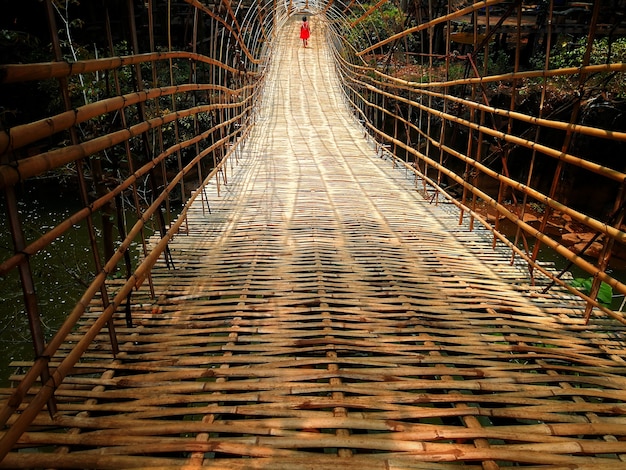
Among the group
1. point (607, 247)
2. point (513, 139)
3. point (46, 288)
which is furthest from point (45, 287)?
point (607, 247)

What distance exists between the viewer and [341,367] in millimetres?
1357

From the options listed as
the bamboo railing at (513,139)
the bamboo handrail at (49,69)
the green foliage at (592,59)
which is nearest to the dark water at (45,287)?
the bamboo handrail at (49,69)

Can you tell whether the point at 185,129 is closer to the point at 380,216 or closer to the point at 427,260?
the point at 380,216

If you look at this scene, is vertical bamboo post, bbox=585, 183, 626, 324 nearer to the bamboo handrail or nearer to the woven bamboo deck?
the woven bamboo deck

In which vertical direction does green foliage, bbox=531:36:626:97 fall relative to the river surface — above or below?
above

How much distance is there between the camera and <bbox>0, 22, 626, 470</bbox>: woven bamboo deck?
1026 mm

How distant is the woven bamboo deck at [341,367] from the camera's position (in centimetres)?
103

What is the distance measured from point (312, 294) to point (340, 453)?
824mm

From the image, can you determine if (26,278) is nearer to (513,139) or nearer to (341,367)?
(341,367)

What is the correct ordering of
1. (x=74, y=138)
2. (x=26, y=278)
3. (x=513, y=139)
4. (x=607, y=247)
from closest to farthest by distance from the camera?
(x=26, y=278) → (x=74, y=138) → (x=607, y=247) → (x=513, y=139)

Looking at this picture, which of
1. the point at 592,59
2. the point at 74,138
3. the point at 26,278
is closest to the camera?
the point at 26,278

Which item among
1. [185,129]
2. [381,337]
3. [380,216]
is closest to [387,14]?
[185,129]

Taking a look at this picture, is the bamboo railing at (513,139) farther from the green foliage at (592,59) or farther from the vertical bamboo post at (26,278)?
the vertical bamboo post at (26,278)

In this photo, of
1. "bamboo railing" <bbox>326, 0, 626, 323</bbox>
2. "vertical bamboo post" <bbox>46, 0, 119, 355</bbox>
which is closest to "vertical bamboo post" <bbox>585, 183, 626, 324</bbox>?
"bamboo railing" <bbox>326, 0, 626, 323</bbox>
